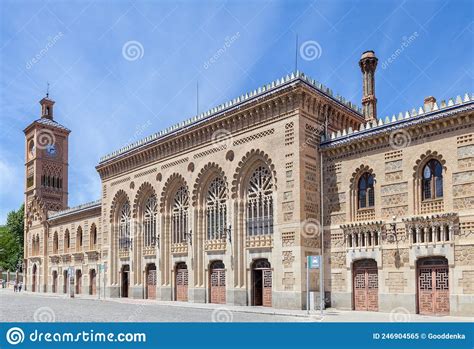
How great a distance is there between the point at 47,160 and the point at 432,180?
1957 inches

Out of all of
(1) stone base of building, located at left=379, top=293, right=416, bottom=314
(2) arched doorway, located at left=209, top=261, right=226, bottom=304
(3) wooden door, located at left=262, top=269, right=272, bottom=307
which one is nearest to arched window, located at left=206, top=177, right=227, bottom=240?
(2) arched doorway, located at left=209, top=261, right=226, bottom=304

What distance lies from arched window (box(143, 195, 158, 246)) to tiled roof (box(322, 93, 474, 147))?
14452mm

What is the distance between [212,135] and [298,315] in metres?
12.9

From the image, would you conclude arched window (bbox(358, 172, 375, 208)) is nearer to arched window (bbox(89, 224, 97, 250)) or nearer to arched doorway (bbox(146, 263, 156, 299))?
arched doorway (bbox(146, 263, 156, 299))

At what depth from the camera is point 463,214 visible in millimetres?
21016

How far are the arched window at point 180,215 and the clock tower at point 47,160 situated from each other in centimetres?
2962

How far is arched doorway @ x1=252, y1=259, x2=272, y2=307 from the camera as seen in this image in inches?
1080

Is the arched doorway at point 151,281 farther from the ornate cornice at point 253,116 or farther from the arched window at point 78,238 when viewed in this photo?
the arched window at point 78,238

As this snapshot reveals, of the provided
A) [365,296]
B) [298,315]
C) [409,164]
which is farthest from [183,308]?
[409,164]

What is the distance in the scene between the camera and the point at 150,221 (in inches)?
1444

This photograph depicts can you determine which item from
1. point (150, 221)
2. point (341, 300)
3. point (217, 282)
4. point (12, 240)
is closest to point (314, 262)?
point (341, 300)

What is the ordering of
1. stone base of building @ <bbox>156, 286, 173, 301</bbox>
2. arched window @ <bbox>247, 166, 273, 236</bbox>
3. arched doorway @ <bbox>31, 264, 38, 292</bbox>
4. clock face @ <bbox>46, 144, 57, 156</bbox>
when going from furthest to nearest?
clock face @ <bbox>46, 144, 57, 156</bbox>, arched doorway @ <bbox>31, 264, 38, 292</bbox>, stone base of building @ <bbox>156, 286, 173, 301</bbox>, arched window @ <bbox>247, 166, 273, 236</bbox>

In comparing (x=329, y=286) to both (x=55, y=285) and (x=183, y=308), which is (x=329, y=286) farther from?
(x=55, y=285)

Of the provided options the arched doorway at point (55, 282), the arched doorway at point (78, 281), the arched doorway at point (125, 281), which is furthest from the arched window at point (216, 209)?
the arched doorway at point (55, 282)
